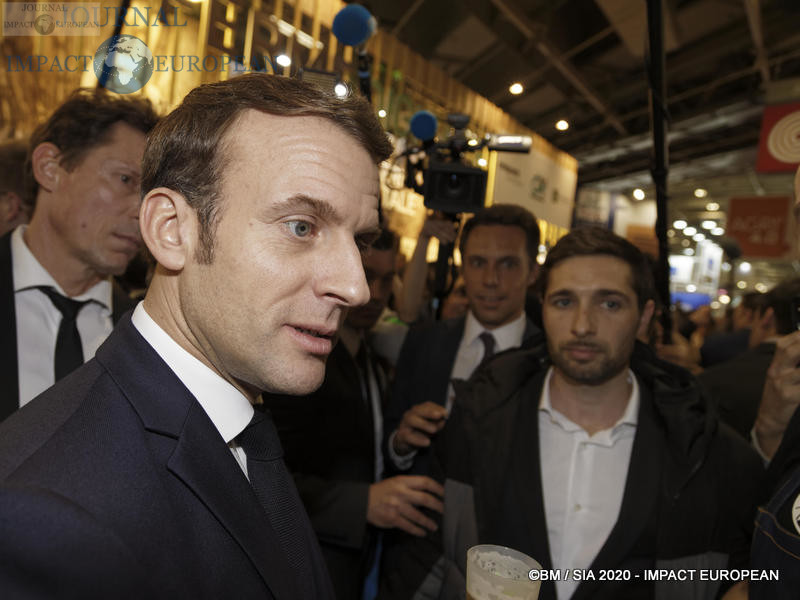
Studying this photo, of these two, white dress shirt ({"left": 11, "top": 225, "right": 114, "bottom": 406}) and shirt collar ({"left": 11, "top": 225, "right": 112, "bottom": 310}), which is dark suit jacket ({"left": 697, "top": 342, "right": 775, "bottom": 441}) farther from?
shirt collar ({"left": 11, "top": 225, "right": 112, "bottom": 310})

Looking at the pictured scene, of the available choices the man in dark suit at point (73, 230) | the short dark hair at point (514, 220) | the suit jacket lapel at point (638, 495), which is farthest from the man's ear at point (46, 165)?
the suit jacket lapel at point (638, 495)

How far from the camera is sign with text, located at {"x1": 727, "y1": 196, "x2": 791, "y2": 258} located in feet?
28.3

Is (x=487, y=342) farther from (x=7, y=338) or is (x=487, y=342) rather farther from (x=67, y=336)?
(x=7, y=338)

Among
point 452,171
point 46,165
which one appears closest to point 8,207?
point 46,165

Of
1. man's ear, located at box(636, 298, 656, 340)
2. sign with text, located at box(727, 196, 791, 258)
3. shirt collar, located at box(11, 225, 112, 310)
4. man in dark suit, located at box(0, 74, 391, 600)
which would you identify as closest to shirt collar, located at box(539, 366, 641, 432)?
man's ear, located at box(636, 298, 656, 340)

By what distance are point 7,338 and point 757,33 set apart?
5.61 metres

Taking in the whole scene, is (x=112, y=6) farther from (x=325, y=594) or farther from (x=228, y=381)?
(x=325, y=594)

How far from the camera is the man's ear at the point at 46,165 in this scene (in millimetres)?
1659

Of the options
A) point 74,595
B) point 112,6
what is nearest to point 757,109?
point 112,6

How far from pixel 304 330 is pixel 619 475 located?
1271 mm

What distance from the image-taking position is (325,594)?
38.6 inches

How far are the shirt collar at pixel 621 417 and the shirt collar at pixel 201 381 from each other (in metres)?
1.20

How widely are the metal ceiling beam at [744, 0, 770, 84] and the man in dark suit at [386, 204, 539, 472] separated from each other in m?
2.98

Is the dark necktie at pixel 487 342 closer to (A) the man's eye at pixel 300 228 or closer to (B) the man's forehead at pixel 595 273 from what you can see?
(B) the man's forehead at pixel 595 273
